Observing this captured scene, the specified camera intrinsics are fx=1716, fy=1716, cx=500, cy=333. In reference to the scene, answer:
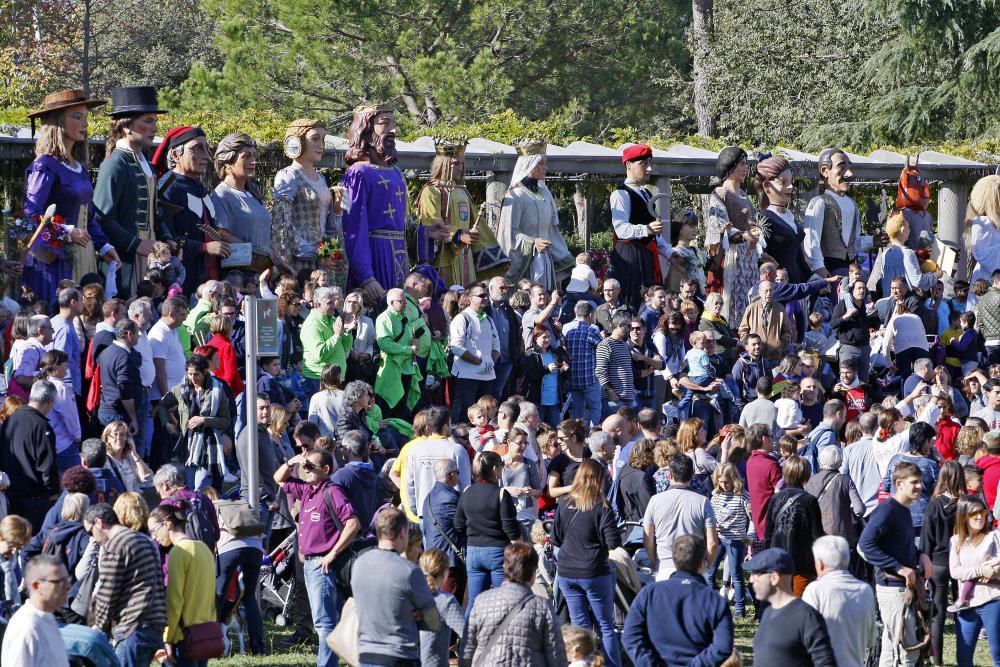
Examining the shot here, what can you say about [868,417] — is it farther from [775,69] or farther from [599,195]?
[775,69]

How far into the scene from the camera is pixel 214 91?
97.3ft

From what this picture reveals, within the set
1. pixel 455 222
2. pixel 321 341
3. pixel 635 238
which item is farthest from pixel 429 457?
pixel 635 238

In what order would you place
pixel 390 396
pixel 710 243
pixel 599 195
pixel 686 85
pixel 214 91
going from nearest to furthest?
1. pixel 390 396
2. pixel 710 243
3. pixel 599 195
4. pixel 214 91
5. pixel 686 85

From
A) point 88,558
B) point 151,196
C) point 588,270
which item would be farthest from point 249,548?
point 588,270

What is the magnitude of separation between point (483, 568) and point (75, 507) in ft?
7.85

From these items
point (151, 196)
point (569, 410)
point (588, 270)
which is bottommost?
point (569, 410)

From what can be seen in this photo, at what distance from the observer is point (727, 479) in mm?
11031

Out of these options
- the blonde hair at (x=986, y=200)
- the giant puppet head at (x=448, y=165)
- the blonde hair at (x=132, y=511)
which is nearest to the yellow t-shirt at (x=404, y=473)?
the blonde hair at (x=132, y=511)

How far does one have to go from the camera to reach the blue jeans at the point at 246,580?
981 cm

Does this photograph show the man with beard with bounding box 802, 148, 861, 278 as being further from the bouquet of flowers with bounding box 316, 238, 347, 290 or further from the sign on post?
the sign on post

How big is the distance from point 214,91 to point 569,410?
654 inches

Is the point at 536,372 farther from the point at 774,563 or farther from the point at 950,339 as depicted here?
the point at 774,563

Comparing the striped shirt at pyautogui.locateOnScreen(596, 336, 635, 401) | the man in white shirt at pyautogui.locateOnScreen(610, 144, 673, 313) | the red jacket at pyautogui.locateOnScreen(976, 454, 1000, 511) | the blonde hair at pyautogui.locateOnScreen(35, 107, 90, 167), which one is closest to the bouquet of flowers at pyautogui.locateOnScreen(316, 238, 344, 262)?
the blonde hair at pyautogui.locateOnScreen(35, 107, 90, 167)

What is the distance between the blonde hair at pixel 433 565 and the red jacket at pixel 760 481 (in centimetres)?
341
